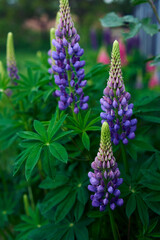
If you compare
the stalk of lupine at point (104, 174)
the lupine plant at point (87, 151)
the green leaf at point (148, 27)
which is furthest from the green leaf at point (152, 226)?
the green leaf at point (148, 27)

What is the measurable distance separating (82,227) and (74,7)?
782 inches

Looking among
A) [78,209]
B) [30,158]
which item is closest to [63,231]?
[78,209]

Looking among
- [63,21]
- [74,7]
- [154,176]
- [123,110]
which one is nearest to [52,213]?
[154,176]

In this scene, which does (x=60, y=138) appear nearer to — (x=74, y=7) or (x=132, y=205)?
(x=132, y=205)

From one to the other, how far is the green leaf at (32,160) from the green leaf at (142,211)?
0.59 m

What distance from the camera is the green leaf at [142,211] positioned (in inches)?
53.8

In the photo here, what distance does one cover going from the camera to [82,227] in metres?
1.59

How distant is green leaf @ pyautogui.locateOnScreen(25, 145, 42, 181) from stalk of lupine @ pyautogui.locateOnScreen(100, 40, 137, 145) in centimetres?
37

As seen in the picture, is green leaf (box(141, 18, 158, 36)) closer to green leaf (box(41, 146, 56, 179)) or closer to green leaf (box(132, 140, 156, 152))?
green leaf (box(132, 140, 156, 152))

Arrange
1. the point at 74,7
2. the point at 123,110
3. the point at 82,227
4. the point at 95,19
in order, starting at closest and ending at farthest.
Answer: the point at 123,110 → the point at 82,227 → the point at 95,19 → the point at 74,7

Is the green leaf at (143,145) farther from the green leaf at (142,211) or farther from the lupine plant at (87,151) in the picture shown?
the green leaf at (142,211)

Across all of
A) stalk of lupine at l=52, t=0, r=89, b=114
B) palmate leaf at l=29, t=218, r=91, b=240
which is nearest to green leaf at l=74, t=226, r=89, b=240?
palmate leaf at l=29, t=218, r=91, b=240

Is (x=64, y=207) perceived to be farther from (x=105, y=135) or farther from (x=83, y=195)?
(x=105, y=135)

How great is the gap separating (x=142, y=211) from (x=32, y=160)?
2.09ft
